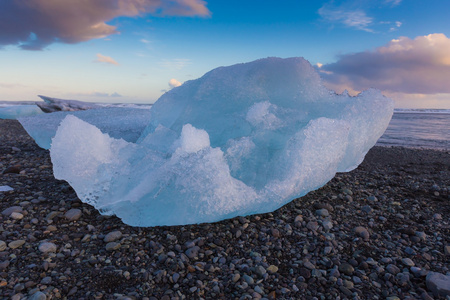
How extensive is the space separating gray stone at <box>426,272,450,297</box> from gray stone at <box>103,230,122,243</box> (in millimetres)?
2984

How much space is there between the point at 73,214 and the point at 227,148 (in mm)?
2055

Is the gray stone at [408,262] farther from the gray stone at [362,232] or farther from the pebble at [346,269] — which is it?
the pebble at [346,269]

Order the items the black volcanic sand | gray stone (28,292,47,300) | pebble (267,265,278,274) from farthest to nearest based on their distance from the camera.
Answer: pebble (267,265,278,274), the black volcanic sand, gray stone (28,292,47,300)

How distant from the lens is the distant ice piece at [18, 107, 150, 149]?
631 centimetres

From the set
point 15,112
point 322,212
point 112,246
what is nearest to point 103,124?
point 112,246

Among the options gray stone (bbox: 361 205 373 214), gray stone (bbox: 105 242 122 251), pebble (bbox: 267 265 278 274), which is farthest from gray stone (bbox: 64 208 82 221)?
gray stone (bbox: 361 205 373 214)

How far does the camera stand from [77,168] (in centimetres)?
335

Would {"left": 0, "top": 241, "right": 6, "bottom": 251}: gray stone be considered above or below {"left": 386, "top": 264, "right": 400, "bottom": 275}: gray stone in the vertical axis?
above

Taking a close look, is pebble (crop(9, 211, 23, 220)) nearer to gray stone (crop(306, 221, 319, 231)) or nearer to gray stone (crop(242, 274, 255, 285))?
gray stone (crop(242, 274, 255, 285))

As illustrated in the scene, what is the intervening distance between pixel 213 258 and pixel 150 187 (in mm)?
1059

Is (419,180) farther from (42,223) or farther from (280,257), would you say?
(42,223)

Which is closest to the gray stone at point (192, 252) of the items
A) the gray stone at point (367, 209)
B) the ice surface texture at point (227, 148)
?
the ice surface texture at point (227, 148)

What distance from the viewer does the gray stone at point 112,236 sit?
294cm

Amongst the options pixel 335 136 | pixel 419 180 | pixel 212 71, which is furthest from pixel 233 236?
pixel 419 180
